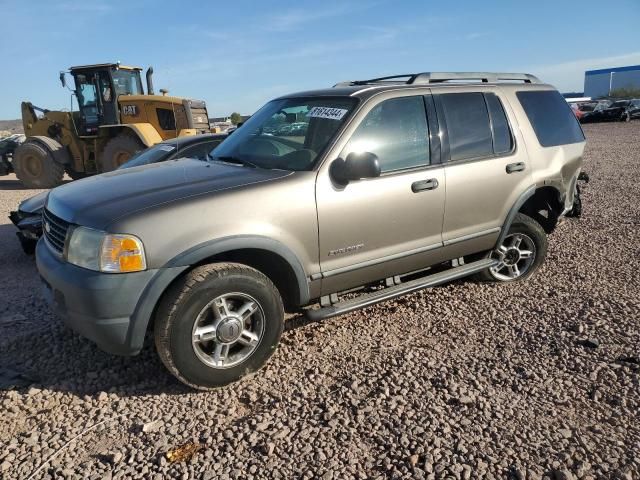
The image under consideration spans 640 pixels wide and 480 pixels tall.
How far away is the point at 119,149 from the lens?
455 inches

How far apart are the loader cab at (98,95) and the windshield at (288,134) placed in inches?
368

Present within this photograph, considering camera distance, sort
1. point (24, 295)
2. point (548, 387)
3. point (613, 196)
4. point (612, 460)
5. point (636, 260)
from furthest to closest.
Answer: point (613, 196) < point (636, 260) < point (24, 295) < point (548, 387) < point (612, 460)

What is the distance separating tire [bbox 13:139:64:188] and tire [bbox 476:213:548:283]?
1117cm

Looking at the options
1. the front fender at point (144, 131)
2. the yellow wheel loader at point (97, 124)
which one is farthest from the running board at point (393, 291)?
the yellow wheel loader at point (97, 124)

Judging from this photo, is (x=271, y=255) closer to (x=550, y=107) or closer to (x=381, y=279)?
(x=381, y=279)

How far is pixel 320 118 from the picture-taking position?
3832mm

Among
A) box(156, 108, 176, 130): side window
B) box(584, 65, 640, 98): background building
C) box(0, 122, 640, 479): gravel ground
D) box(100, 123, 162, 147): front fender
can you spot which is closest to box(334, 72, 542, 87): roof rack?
box(0, 122, 640, 479): gravel ground

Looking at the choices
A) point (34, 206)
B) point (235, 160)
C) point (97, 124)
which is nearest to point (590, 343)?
point (235, 160)

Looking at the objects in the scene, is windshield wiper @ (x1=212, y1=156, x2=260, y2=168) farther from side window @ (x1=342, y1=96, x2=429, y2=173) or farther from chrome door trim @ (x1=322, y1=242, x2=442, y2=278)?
chrome door trim @ (x1=322, y1=242, x2=442, y2=278)

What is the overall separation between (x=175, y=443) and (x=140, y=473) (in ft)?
0.83

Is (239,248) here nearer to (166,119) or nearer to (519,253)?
(519,253)

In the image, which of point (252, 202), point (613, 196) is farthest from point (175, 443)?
point (613, 196)

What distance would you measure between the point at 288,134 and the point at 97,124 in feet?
33.2

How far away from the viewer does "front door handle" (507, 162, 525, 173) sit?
14.3 ft
